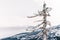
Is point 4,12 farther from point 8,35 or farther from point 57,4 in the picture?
point 57,4

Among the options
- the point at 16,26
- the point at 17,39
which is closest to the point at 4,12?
the point at 16,26

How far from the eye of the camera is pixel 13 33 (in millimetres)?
3982

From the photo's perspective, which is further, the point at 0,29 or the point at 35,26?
the point at 0,29

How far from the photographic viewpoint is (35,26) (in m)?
3.55

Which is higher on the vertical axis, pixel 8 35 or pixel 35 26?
pixel 35 26

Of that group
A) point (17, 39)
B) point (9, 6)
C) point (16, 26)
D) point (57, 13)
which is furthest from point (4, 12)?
point (57, 13)

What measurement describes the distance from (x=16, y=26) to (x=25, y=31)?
24 centimetres

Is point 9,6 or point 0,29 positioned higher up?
point 9,6

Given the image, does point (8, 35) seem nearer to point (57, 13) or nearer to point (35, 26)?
point (35, 26)

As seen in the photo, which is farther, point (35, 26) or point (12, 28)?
point (12, 28)

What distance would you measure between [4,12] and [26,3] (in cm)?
56

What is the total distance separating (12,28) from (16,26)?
0.11 meters

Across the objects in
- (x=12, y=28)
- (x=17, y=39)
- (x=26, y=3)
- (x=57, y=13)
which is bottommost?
(x=17, y=39)

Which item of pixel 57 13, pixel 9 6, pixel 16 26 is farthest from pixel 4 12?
pixel 57 13
